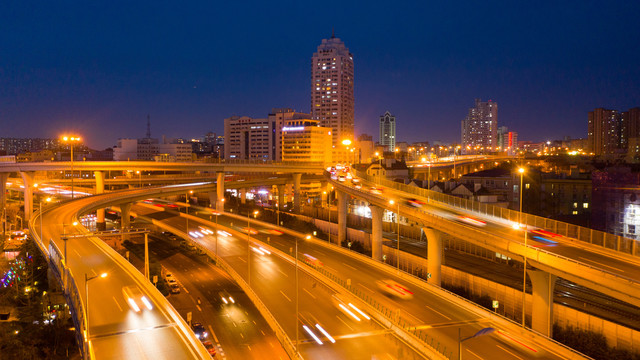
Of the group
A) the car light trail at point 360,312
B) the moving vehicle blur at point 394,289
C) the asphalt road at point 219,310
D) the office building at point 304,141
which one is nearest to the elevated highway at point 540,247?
the moving vehicle blur at point 394,289

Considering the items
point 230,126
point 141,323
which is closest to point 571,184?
point 141,323

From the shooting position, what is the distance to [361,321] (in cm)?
2434

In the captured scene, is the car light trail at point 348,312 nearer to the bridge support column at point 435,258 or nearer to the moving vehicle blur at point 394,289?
the moving vehicle blur at point 394,289

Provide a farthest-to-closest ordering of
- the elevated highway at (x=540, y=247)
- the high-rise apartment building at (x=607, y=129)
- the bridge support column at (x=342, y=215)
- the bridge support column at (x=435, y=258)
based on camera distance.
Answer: the high-rise apartment building at (x=607, y=129) → the bridge support column at (x=342, y=215) → the bridge support column at (x=435, y=258) → the elevated highway at (x=540, y=247)

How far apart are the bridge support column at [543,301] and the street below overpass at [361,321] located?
123 inches

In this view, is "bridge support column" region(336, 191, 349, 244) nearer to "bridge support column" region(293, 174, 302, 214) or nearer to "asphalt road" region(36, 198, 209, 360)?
"bridge support column" region(293, 174, 302, 214)

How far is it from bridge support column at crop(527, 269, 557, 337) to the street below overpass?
10.2ft

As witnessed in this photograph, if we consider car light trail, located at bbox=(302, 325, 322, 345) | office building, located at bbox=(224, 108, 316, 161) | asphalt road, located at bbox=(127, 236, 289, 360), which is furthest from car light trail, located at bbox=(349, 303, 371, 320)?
office building, located at bbox=(224, 108, 316, 161)

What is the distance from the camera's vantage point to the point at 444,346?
2017 cm

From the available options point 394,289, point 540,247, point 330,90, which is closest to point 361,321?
point 394,289

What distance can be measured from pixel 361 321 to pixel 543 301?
954 cm

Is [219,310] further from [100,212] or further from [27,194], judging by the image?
[27,194]

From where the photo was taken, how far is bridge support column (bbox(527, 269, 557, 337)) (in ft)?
76.6

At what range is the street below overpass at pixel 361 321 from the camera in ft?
66.3
